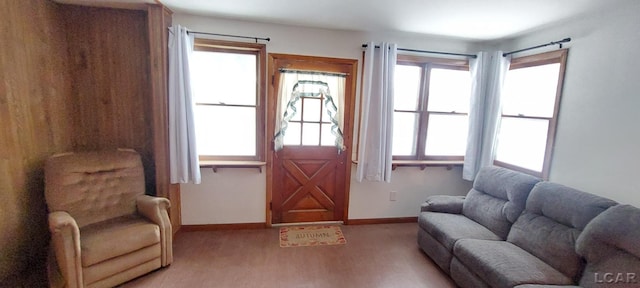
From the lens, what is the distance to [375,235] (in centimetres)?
312

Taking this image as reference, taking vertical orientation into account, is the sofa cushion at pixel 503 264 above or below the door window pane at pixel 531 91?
below

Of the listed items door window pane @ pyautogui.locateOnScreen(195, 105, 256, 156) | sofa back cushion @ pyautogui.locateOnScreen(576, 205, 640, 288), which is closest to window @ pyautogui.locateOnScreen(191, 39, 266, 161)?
door window pane @ pyautogui.locateOnScreen(195, 105, 256, 156)

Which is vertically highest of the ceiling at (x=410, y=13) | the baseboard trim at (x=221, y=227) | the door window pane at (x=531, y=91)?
the ceiling at (x=410, y=13)

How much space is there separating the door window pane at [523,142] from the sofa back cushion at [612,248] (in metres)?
1.18

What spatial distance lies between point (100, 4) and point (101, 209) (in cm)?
182

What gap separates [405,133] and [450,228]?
1328 millimetres

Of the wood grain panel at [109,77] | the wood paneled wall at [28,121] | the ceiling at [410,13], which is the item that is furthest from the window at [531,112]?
the wood paneled wall at [28,121]

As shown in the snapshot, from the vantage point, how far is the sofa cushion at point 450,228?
2.33 metres

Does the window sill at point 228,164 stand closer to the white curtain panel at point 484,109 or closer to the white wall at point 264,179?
the white wall at point 264,179

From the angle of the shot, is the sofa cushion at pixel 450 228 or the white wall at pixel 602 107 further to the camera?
the sofa cushion at pixel 450 228

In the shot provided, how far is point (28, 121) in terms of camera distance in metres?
2.14

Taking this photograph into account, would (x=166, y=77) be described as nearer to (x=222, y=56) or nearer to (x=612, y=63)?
(x=222, y=56)

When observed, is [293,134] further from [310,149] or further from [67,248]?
[67,248]

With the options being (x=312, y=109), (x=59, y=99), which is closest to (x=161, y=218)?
(x=59, y=99)
